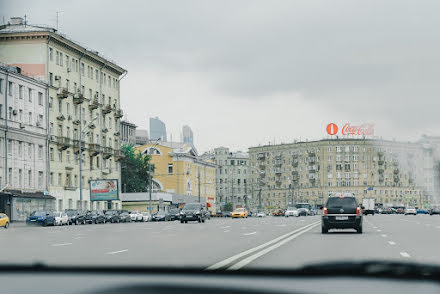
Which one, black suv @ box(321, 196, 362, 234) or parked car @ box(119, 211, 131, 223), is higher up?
black suv @ box(321, 196, 362, 234)

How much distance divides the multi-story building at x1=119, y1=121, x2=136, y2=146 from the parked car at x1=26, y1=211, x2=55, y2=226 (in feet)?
246

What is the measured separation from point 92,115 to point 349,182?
3189cm

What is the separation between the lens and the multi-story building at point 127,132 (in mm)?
135750

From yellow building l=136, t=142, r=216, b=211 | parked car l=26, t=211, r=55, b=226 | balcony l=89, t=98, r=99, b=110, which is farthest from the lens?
yellow building l=136, t=142, r=216, b=211

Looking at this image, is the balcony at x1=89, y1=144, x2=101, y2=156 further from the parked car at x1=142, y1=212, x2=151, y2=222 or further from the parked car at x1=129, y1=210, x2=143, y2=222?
the parked car at x1=142, y1=212, x2=151, y2=222

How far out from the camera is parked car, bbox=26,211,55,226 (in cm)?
5775

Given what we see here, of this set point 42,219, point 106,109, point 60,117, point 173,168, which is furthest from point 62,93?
point 173,168

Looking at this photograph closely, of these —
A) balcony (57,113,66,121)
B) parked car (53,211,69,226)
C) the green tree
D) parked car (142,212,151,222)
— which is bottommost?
parked car (142,212,151,222)

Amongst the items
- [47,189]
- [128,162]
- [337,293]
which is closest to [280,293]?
[337,293]

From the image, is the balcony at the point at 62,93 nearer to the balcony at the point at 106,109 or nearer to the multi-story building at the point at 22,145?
the multi-story building at the point at 22,145

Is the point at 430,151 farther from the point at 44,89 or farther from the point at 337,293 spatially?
the point at 44,89

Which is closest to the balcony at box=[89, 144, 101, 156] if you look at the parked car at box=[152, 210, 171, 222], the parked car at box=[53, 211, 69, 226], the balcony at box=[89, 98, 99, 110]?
the balcony at box=[89, 98, 99, 110]

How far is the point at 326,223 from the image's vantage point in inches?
1121

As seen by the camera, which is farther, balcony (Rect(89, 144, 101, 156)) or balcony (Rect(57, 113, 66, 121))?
balcony (Rect(89, 144, 101, 156))
